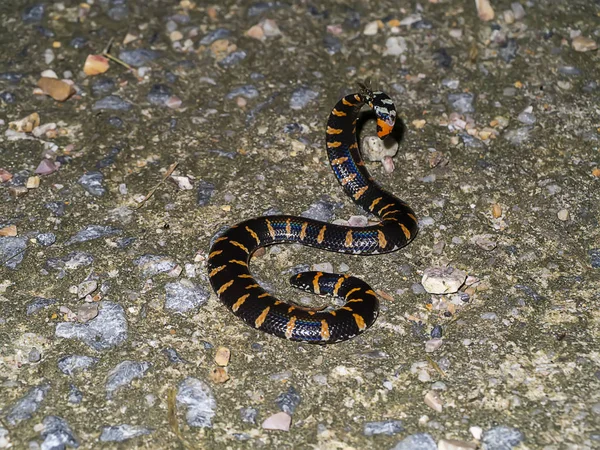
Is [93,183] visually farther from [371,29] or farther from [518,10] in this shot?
[518,10]

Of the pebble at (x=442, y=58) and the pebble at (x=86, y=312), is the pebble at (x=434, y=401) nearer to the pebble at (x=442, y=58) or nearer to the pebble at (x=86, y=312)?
the pebble at (x=86, y=312)

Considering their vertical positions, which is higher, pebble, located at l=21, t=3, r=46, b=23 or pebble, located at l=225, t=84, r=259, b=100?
pebble, located at l=21, t=3, r=46, b=23

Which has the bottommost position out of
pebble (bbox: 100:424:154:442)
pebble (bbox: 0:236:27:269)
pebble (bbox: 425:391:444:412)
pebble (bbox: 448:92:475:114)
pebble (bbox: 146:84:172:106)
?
pebble (bbox: 0:236:27:269)

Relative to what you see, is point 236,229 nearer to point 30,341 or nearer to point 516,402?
point 30,341

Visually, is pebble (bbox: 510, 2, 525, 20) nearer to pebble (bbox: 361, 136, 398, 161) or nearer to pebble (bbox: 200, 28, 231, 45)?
pebble (bbox: 361, 136, 398, 161)

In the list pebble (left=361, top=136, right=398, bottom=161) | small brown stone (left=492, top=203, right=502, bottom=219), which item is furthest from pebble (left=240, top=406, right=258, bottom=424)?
pebble (left=361, top=136, right=398, bottom=161)

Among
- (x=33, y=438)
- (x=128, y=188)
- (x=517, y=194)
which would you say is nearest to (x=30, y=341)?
(x=33, y=438)
